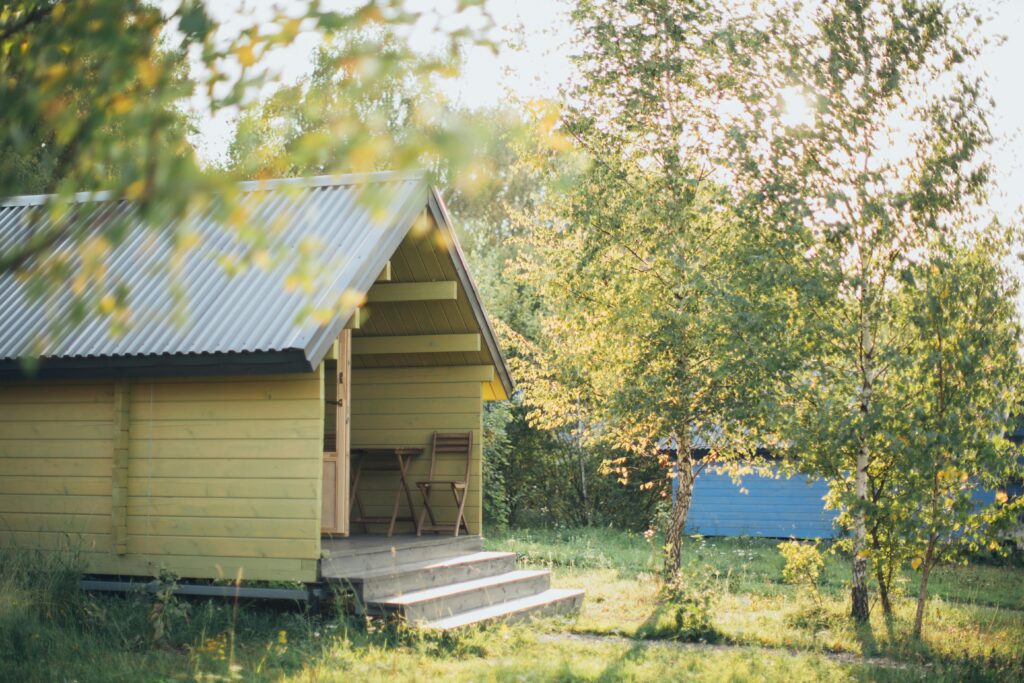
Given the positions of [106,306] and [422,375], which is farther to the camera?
[422,375]

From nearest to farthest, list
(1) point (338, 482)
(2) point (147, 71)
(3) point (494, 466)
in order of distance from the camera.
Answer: (2) point (147, 71) → (1) point (338, 482) → (3) point (494, 466)

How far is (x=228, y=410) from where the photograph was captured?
349 inches

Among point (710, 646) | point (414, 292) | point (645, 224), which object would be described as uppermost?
point (645, 224)

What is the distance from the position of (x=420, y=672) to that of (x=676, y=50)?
8.26 metres

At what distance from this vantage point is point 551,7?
1347 centimetres

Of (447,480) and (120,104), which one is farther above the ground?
(120,104)

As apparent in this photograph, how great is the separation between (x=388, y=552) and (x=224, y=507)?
173cm

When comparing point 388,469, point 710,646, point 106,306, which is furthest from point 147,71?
point 388,469

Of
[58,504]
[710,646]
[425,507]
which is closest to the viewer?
[710,646]

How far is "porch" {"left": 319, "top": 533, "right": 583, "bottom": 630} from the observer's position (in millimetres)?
8516

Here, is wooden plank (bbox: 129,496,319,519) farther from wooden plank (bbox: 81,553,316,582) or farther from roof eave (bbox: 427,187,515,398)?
roof eave (bbox: 427,187,515,398)

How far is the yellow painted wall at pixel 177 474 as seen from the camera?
338 inches

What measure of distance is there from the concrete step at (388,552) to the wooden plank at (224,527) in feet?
1.12

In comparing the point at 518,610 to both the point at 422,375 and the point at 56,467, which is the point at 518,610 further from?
the point at 56,467
